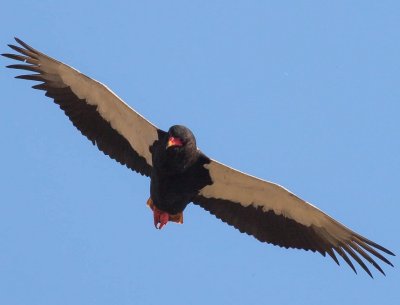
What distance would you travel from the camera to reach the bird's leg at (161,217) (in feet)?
68.2

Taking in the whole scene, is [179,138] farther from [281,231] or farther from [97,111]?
[281,231]

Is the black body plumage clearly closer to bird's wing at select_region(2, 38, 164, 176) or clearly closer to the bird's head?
the bird's head

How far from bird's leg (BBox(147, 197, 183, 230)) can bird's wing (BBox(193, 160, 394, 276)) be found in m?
0.71

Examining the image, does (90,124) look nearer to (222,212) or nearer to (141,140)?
(141,140)

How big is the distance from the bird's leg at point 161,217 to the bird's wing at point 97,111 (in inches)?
31.6

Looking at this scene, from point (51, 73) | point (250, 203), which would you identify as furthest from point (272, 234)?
point (51, 73)

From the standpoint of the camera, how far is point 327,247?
68.7ft

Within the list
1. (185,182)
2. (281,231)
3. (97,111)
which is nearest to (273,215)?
(281,231)

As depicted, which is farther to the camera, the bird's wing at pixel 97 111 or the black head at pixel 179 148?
the bird's wing at pixel 97 111

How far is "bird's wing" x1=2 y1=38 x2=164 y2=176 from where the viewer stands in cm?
2078

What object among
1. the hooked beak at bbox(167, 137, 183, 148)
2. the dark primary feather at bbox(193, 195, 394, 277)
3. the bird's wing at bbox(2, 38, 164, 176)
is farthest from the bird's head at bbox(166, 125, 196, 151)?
the dark primary feather at bbox(193, 195, 394, 277)

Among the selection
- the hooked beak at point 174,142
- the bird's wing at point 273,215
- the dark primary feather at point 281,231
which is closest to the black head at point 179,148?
the hooked beak at point 174,142

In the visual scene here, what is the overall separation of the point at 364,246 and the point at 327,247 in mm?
672

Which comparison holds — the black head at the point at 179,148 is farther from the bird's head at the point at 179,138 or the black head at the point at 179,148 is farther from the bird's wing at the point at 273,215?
the bird's wing at the point at 273,215
